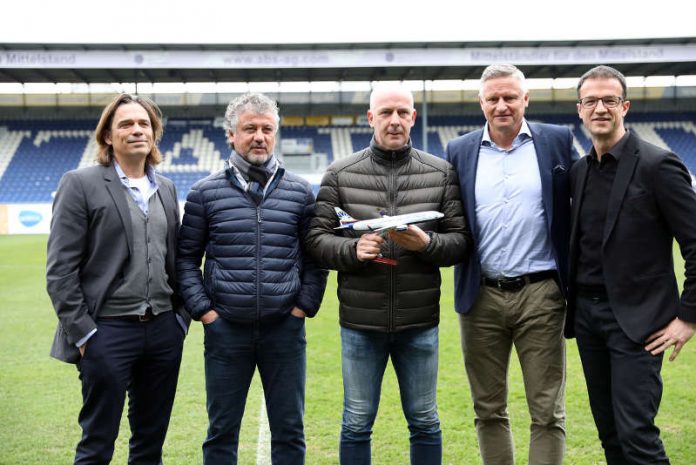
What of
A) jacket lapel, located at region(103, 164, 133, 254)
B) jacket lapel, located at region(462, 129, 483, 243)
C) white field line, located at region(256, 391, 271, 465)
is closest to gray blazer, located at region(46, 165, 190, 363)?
jacket lapel, located at region(103, 164, 133, 254)

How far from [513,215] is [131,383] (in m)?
2.16

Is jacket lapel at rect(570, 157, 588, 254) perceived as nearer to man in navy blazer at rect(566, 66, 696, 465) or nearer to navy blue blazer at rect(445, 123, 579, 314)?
man in navy blazer at rect(566, 66, 696, 465)

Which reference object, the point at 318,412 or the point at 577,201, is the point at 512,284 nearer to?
the point at 577,201

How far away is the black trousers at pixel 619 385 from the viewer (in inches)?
120

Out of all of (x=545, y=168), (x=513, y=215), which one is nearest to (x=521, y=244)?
(x=513, y=215)

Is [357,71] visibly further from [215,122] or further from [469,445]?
[469,445]

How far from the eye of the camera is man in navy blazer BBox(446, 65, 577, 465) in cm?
356

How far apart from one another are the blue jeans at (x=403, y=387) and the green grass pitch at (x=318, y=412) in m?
1.01

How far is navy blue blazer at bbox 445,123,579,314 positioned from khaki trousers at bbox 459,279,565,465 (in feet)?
0.30

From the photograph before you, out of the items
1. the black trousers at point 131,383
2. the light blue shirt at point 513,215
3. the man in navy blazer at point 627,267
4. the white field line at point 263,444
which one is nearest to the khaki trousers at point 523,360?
the light blue shirt at point 513,215

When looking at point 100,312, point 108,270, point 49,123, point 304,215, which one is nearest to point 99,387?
point 100,312

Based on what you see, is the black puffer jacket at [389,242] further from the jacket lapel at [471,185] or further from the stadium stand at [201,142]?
the stadium stand at [201,142]

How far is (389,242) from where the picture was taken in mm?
3516

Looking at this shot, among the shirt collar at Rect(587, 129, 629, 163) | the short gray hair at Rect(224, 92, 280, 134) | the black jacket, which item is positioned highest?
the short gray hair at Rect(224, 92, 280, 134)
